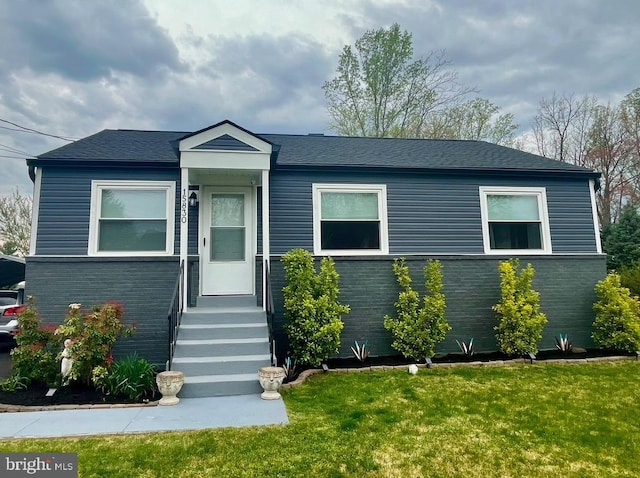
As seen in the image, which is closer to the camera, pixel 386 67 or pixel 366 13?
pixel 366 13

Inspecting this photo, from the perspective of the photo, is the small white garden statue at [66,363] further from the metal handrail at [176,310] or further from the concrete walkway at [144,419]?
the metal handrail at [176,310]

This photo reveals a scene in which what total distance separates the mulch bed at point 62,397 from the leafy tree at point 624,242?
14864 mm

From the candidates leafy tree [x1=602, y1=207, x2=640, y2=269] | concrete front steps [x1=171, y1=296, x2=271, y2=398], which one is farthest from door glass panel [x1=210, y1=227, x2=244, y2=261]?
leafy tree [x1=602, y1=207, x2=640, y2=269]

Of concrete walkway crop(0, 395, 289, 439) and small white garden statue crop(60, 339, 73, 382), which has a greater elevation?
small white garden statue crop(60, 339, 73, 382)

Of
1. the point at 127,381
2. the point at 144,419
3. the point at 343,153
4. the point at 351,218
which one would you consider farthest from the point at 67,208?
the point at 343,153

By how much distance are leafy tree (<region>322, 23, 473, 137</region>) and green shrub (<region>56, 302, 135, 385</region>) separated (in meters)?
15.3

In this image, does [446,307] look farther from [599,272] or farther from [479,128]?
[479,128]

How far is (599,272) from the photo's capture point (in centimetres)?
719

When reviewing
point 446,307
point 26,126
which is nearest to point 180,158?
point 446,307

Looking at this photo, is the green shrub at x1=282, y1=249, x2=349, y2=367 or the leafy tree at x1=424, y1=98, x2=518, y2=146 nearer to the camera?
the green shrub at x1=282, y1=249, x2=349, y2=367

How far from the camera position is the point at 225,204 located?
6.87 metres

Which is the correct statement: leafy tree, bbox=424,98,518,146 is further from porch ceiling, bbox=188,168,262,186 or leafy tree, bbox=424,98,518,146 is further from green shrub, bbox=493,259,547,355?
porch ceiling, bbox=188,168,262,186

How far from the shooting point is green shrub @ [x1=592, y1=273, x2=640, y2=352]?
251 inches

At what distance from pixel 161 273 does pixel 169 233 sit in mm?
731
